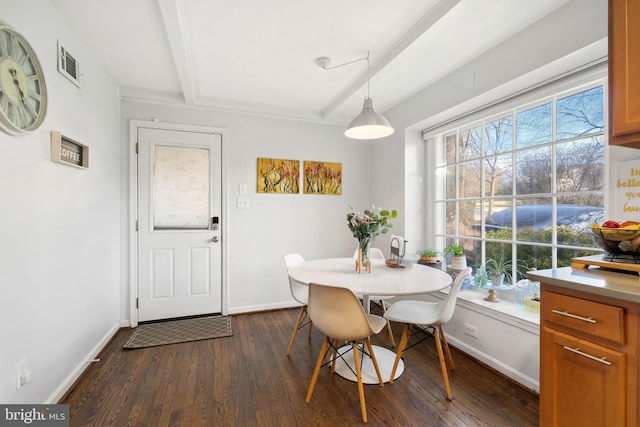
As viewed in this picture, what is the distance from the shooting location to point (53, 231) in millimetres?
1763

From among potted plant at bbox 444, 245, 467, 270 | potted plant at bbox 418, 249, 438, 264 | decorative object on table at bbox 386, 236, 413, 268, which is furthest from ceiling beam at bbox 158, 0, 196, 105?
potted plant at bbox 444, 245, 467, 270

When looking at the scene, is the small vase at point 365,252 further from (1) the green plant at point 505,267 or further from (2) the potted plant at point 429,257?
(1) the green plant at point 505,267

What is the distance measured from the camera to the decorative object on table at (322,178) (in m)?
3.61

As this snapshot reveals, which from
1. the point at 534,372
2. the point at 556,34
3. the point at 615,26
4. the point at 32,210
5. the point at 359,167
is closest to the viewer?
the point at 615,26

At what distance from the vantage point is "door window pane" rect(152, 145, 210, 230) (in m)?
3.07

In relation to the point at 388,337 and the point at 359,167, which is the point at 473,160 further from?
the point at 388,337

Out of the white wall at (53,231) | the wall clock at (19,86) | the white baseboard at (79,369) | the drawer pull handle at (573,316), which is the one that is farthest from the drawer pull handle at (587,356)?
the white baseboard at (79,369)

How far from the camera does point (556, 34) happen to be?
1.74m

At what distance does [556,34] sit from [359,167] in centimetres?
234

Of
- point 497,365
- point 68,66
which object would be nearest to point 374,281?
point 497,365

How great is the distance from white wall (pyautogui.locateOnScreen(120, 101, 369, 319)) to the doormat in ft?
0.88

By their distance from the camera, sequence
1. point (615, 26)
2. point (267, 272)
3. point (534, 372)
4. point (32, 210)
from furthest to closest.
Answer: point (267, 272) < point (534, 372) < point (32, 210) < point (615, 26)

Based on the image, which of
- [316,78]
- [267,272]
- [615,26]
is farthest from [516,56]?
[267,272]

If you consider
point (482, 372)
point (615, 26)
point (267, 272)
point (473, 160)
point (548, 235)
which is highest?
point (615, 26)
